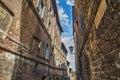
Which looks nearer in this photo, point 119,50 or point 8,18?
point 119,50

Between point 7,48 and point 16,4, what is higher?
point 16,4

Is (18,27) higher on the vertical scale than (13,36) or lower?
higher

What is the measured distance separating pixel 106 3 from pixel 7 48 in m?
3.32

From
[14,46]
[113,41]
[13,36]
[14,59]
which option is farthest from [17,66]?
[113,41]

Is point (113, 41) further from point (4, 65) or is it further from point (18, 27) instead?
point (18, 27)

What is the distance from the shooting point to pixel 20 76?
5.19 meters

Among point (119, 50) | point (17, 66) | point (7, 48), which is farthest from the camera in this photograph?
point (17, 66)

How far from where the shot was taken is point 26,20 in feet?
19.6

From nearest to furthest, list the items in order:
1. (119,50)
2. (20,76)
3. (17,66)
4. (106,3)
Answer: (119,50), (106,3), (17,66), (20,76)

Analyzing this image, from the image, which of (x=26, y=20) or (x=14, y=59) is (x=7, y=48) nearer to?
(x=14, y=59)

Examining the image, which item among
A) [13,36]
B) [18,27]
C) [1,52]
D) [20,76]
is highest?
[18,27]

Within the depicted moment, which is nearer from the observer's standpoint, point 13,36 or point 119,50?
point 119,50

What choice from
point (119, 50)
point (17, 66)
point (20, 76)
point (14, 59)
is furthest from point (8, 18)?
point (119, 50)

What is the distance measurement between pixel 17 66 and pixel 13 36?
3.97ft
